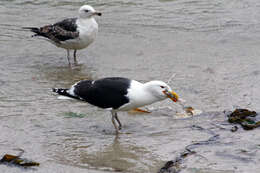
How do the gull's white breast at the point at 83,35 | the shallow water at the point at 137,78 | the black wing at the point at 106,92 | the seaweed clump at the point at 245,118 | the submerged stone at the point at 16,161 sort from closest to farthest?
the submerged stone at the point at 16,161 → the shallow water at the point at 137,78 → the seaweed clump at the point at 245,118 → the black wing at the point at 106,92 → the gull's white breast at the point at 83,35

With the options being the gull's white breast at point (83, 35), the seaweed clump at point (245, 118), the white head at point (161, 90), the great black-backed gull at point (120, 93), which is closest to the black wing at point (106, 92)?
the great black-backed gull at point (120, 93)

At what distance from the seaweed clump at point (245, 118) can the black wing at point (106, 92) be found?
1217 mm

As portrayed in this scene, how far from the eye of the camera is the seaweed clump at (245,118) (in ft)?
18.2

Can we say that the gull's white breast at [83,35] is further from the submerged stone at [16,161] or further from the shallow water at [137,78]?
the submerged stone at [16,161]

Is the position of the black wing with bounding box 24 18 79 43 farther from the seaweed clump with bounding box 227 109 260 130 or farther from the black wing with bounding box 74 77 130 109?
the seaweed clump with bounding box 227 109 260 130

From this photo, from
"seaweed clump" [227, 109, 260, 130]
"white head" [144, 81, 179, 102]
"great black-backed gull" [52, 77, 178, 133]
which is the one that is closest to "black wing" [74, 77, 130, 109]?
"great black-backed gull" [52, 77, 178, 133]

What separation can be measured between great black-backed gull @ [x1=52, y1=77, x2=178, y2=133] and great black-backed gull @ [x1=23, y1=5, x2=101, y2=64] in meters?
2.92

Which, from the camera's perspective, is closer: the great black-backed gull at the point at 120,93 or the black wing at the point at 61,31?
the great black-backed gull at the point at 120,93

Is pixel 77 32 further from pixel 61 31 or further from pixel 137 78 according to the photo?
pixel 137 78

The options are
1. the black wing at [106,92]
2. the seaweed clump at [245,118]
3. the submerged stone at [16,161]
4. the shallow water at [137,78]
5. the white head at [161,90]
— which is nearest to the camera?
the submerged stone at [16,161]

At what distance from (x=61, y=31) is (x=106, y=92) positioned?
3.55 m

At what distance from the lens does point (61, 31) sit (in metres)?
9.12

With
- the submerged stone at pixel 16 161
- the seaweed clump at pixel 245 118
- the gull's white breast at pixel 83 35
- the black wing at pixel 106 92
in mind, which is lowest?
the submerged stone at pixel 16 161

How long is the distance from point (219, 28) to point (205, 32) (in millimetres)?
337
